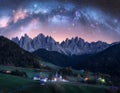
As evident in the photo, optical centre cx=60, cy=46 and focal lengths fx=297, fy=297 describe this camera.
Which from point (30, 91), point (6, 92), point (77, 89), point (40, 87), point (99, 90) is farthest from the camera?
point (99, 90)

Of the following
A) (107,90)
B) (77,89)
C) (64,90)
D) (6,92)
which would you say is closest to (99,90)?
(107,90)

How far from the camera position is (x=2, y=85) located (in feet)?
355

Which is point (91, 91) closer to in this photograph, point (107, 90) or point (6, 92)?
point (107, 90)

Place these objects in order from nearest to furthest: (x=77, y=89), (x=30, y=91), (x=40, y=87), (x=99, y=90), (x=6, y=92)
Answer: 1. (x=6, y=92)
2. (x=30, y=91)
3. (x=40, y=87)
4. (x=77, y=89)
5. (x=99, y=90)

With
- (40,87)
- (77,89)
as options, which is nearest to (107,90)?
(77,89)

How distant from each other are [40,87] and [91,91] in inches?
1216

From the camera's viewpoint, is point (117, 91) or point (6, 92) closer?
point (6, 92)

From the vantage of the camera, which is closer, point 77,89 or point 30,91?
point 30,91

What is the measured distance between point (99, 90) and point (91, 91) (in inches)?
269

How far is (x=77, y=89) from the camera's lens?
131 metres

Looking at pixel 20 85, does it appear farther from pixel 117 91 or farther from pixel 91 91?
pixel 117 91

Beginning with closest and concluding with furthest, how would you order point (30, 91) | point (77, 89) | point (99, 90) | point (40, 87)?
point (30, 91), point (40, 87), point (77, 89), point (99, 90)

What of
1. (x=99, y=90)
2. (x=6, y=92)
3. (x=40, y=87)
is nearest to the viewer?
(x=6, y=92)

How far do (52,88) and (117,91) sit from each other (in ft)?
135
